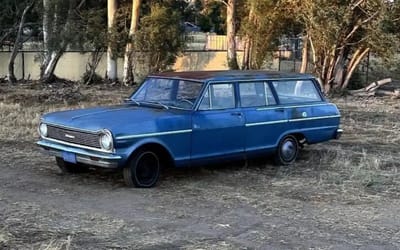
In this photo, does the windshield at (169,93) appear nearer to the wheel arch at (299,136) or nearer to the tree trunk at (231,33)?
the wheel arch at (299,136)

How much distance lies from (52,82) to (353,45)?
41.0ft

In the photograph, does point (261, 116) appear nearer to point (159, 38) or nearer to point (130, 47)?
point (159, 38)

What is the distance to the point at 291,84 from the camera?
10.3 meters

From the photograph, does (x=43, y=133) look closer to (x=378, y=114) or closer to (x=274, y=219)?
(x=274, y=219)

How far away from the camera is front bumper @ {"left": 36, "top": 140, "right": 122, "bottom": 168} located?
26.1ft

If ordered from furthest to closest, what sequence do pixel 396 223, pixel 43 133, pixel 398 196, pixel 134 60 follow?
1. pixel 134 60
2. pixel 43 133
3. pixel 398 196
4. pixel 396 223

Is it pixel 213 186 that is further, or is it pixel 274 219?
pixel 213 186

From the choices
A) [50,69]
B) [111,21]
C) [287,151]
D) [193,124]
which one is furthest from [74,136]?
[50,69]

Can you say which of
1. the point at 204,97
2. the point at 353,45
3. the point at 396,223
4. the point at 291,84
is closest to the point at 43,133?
the point at 204,97

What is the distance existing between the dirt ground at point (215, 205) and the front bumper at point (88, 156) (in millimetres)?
376

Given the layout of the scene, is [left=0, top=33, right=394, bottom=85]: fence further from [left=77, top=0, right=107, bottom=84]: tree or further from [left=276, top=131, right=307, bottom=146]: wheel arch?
[left=276, top=131, right=307, bottom=146]: wheel arch

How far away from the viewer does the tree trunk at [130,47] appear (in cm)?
2606

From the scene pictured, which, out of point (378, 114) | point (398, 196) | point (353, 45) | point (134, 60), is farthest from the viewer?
point (134, 60)

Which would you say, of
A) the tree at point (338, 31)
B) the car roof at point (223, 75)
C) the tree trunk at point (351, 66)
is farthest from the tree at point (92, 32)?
the car roof at point (223, 75)
